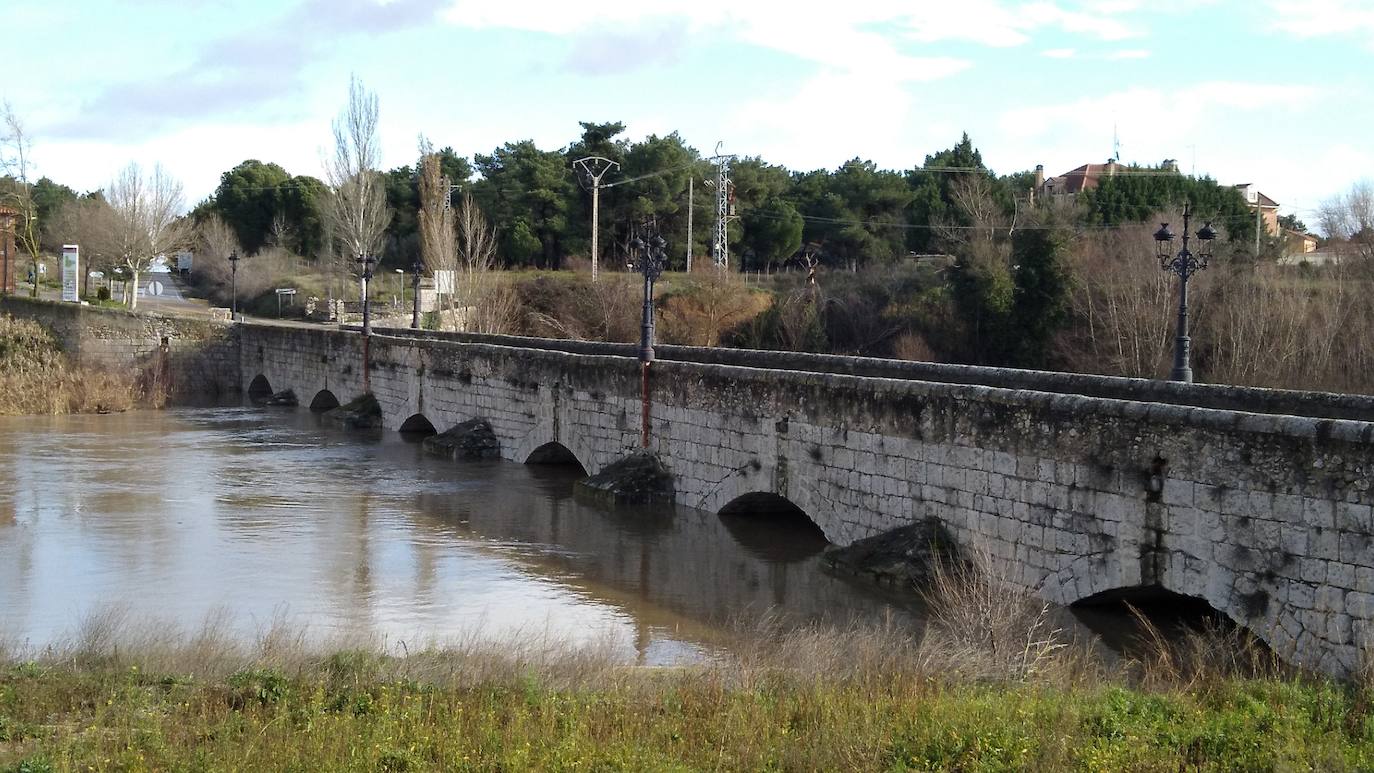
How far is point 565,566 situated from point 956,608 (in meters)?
5.85

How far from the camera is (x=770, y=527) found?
648 inches

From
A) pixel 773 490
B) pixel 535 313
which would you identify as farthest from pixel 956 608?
pixel 535 313

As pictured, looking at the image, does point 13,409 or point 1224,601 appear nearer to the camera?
point 1224,601

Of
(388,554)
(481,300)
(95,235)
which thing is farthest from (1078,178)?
(388,554)

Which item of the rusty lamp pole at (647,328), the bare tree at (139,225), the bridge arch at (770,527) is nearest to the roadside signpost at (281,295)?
the bare tree at (139,225)

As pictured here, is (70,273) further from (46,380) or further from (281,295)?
(281,295)

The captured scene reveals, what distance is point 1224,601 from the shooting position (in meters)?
9.41

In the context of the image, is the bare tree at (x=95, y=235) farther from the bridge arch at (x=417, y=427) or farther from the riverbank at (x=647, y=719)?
the riverbank at (x=647, y=719)

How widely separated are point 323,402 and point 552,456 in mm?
12816

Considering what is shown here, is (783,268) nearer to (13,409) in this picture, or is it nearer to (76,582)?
(13,409)

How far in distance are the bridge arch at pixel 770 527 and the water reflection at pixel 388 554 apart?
0.16 ft

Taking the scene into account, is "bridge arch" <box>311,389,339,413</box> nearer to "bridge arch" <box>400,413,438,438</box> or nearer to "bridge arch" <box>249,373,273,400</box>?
"bridge arch" <box>249,373,273,400</box>

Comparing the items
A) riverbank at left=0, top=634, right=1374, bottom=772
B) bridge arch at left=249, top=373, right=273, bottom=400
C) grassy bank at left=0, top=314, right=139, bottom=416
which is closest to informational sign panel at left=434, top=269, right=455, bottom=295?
bridge arch at left=249, top=373, right=273, bottom=400

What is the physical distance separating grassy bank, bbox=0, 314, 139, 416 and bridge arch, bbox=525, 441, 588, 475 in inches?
600
